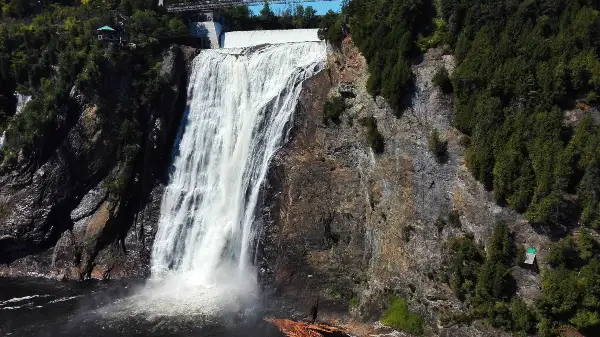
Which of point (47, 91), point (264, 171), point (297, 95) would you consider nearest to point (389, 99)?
point (297, 95)

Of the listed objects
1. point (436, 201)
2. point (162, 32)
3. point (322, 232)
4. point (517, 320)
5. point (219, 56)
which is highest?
point (162, 32)

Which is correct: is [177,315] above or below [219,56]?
below

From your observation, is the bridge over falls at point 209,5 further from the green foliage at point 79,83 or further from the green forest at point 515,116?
the green forest at point 515,116

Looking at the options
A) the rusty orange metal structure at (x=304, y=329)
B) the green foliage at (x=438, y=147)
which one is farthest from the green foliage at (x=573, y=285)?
the rusty orange metal structure at (x=304, y=329)

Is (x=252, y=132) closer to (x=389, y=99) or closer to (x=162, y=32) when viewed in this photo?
(x=389, y=99)

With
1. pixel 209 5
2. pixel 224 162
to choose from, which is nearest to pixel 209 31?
pixel 209 5

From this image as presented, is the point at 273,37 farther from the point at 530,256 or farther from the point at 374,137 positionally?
the point at 530,256

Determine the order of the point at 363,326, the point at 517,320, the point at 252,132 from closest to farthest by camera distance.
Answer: the point at 517,320 → the point at 363,326 → the point at 252,132
